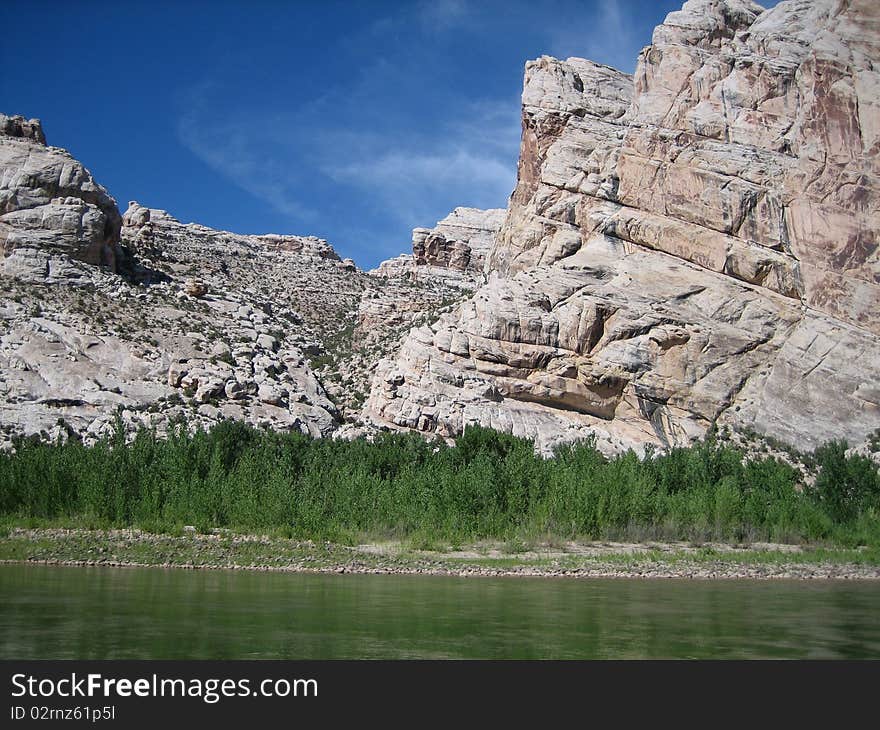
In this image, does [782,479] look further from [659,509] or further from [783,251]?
[783,251]

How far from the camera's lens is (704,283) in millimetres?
66188

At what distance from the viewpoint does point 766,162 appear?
68.8 meters

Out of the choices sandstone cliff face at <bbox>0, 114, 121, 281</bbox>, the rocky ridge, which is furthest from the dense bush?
sandstone cliff face at <bbox>0, 114, 121, 281</bbox>

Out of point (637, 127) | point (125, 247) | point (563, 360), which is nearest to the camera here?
point (563, 360)

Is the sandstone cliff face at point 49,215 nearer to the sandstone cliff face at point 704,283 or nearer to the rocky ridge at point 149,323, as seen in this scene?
the rocky ridge at point 149,323

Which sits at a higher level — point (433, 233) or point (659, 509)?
point (433, 233)

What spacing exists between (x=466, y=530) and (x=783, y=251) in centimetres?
4376

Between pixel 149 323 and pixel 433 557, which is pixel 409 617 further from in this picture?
pixel 149 323

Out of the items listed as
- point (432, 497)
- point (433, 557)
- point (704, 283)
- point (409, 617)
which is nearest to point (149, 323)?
point (432, 497)

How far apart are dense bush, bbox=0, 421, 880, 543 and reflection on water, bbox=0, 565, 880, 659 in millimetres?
11240

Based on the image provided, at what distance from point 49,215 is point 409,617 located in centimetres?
6797

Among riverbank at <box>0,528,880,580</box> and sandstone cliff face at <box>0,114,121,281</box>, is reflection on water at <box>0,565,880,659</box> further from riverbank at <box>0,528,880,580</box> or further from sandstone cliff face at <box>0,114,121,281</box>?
sandstone cliff face at <box>0,114,121,281</box>
